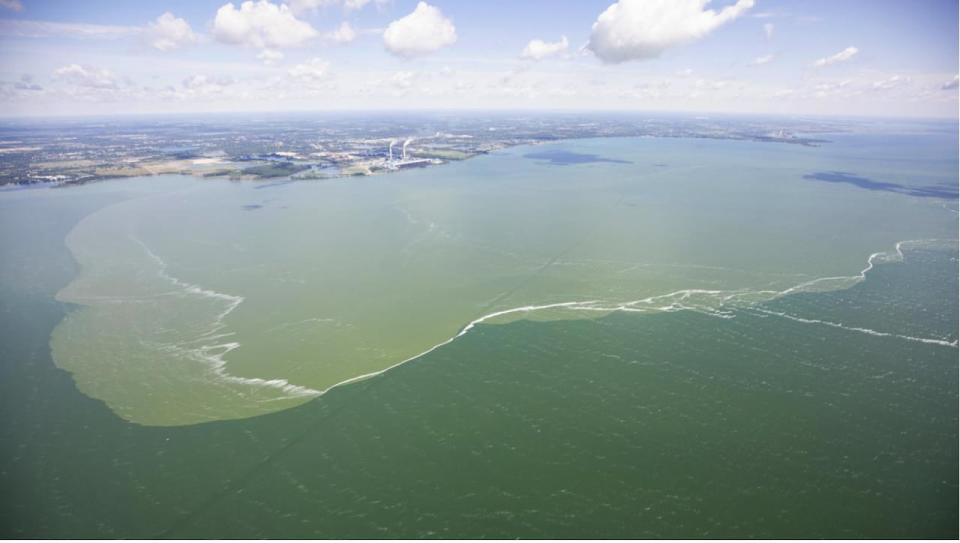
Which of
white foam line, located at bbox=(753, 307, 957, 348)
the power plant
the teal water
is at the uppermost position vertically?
the power plant

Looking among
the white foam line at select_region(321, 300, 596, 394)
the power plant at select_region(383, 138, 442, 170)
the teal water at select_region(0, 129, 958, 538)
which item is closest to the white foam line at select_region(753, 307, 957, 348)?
the teal water at select_region(0, 129, 958, 538)

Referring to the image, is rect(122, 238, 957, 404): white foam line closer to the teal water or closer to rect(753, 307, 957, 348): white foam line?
rect(753, 307, 957, 348): white foam line

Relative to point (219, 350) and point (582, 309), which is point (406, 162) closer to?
point (582, 309)

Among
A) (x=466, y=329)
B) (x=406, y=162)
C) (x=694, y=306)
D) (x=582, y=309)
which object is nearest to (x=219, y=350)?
(x=466, y=329)

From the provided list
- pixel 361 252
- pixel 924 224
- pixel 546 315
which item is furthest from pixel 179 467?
pixel 924 224

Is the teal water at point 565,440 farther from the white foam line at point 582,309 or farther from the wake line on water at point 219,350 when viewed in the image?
the wake line on water at point 219,350

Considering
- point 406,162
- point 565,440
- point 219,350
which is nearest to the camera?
point 565,440

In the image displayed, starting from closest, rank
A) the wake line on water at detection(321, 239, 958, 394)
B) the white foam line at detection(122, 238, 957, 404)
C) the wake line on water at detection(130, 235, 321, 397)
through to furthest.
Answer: the wake line on water at detection(130, 235, 321, 397)
the white foam line at detection(122, 238, 957, 404)
the wake line on water at detection(321, 239, 958, 394)

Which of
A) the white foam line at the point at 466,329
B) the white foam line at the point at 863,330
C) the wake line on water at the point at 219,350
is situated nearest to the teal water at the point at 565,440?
the white foam line at the point at 863,330
